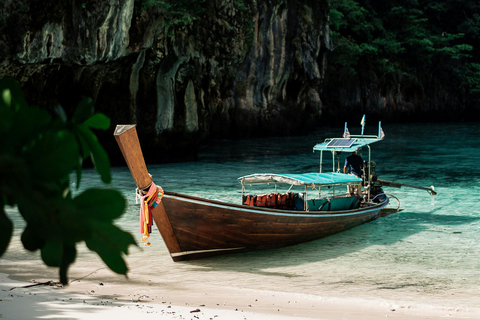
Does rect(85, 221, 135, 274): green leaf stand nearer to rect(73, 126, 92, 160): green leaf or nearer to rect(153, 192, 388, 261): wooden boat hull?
rect(73, 126, 92, 160): green leaf

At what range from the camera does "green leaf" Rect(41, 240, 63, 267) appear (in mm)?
764

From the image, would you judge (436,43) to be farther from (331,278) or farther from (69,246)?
(69,246)

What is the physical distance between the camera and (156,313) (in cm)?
559

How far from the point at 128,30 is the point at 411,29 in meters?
29.9

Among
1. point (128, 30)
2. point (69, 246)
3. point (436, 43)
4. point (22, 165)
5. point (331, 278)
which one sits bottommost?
point (331, 278)

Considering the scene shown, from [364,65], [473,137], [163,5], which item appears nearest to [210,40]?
[163,5]

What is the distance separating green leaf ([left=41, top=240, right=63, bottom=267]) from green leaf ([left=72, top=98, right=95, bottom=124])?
0.56ft

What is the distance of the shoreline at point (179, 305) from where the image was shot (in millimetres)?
5438

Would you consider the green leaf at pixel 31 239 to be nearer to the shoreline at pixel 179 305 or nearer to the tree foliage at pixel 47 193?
the tree foliage at pixel 47 193

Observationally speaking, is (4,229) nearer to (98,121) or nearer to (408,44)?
(98,121)

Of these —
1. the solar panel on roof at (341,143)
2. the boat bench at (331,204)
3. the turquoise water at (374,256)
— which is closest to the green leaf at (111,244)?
the turquoise water at (374,256)

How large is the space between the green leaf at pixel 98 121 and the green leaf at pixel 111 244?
0.48 feet

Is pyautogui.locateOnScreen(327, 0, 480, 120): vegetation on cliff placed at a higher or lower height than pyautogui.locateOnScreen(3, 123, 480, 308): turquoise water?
higher

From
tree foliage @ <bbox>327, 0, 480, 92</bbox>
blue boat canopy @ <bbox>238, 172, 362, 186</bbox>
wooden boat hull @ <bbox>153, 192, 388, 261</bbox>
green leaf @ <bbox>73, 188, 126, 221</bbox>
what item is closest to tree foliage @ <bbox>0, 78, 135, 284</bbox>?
green leaf @ <bbox>73, 188, 126, 221</bbox>
